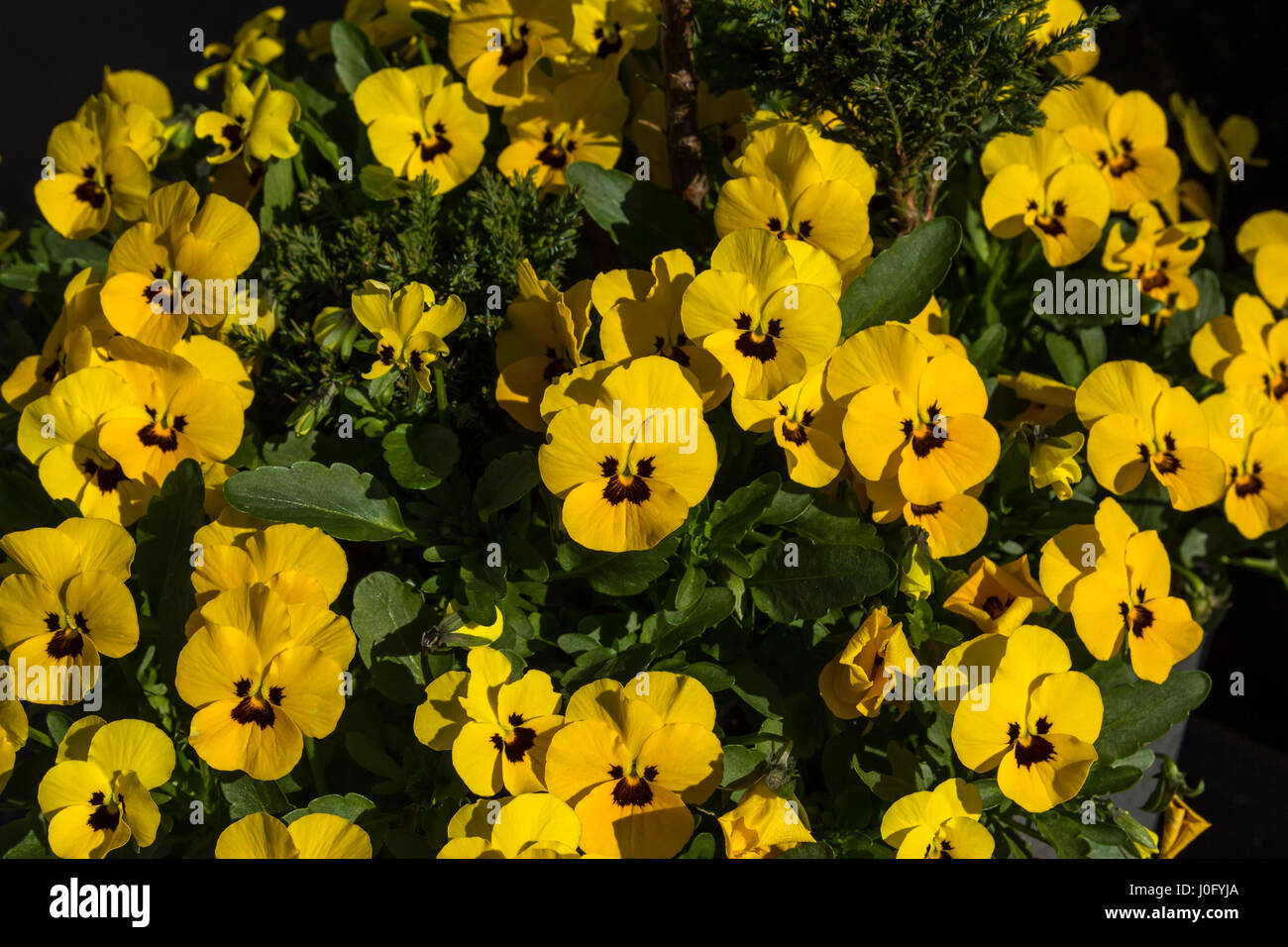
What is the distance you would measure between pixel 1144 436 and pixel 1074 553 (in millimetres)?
194

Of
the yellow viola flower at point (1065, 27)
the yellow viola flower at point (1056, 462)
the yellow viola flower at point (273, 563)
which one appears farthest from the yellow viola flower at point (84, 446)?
the yellow viola flower at point (1065, 27)

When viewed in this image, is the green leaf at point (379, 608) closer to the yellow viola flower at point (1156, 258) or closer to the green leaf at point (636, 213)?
the green leaf at point (636, 213)

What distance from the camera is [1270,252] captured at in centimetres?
165

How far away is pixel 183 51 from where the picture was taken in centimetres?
302

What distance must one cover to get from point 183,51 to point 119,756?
8.24ft

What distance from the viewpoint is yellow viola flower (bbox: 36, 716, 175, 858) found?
1.08 m

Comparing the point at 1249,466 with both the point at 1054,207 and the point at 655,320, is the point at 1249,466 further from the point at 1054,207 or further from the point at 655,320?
the point at 655,320

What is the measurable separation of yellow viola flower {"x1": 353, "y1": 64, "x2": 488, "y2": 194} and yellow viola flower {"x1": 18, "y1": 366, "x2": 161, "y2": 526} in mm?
471

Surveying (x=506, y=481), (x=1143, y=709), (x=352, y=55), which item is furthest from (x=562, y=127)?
(x=1143, y=709)

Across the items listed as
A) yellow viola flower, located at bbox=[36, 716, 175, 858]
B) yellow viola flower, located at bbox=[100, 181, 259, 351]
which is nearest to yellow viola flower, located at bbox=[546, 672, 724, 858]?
yellow viola flower, located at bbox=[36, 716, 175, 858]

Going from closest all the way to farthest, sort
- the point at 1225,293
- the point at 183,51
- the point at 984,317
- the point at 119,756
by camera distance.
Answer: the point at 119,756 → the point at 984,317 → the point at 1225,293 → the point at 183,51

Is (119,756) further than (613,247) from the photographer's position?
No

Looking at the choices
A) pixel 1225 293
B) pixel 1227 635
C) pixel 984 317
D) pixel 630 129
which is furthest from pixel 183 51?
pixel 1227 635
